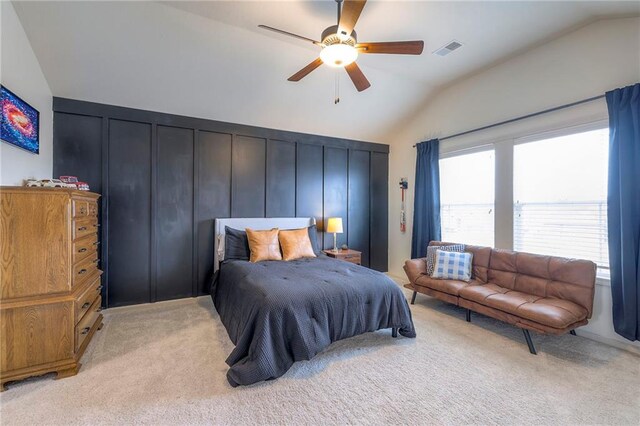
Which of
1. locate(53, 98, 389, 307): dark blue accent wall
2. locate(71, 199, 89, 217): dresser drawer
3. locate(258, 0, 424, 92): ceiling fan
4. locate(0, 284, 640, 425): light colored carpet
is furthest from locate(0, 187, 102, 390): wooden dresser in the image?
locate(258, 0, 424, 92): ceiling fan

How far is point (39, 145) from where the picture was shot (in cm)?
303

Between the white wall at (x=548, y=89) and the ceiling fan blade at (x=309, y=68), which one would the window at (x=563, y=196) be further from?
the ceiling fan blade at (x=309, y=68)

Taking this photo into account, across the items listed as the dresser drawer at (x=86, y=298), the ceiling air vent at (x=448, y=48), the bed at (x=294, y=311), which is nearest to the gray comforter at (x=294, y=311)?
the bed at (x=294, y=311)

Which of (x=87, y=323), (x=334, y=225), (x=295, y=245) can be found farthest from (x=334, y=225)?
(x=87, y=323)

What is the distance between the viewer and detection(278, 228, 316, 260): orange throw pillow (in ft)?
12.9

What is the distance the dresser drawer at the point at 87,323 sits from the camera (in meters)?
2.39

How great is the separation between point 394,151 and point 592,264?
361 centimetres

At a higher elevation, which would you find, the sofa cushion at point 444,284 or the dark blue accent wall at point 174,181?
the dark blue accent wall at point 174,181

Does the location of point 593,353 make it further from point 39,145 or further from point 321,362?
point 39,145

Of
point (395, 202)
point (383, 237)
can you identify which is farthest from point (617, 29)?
point (383, 237)

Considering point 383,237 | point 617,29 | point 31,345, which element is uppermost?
point 617,29

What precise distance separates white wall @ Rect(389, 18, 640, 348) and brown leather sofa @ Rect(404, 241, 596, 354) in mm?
390

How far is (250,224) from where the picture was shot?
441cm

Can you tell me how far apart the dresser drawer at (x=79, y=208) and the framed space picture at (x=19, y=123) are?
72 cm
